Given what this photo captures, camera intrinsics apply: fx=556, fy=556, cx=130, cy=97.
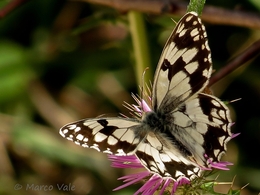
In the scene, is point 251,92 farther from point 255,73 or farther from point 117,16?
point 117,16

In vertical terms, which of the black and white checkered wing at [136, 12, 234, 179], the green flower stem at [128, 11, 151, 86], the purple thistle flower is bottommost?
the purple thistle flower

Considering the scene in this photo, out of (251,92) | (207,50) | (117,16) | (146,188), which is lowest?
(251,92)

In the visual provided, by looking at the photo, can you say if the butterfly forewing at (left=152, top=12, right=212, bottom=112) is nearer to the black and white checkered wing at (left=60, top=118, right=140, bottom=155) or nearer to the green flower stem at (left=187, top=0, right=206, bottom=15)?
the green flower stem at (left=187, top=0, right=206, bottom=15)

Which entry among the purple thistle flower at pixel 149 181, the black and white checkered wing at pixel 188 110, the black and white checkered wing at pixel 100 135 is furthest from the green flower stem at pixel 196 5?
the purple thistle flower at pixel 149 181

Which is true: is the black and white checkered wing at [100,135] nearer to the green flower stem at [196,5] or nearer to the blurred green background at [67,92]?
the green flower stem at [196,5]

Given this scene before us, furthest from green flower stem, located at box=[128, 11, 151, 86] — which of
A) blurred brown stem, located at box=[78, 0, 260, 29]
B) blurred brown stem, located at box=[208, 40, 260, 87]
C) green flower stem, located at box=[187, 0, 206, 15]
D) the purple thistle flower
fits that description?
green flower stem, located at box=[187, 0, 206, 15]

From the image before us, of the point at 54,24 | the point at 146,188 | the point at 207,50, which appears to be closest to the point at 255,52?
the point at 207,50

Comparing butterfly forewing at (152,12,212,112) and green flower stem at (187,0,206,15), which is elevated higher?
green flower stem at (187,0,206,15)
